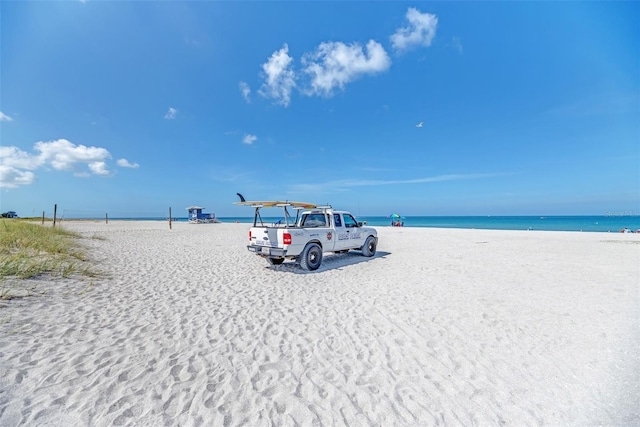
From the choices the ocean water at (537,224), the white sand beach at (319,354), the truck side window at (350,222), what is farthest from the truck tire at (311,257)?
the ocean water at (537,224)

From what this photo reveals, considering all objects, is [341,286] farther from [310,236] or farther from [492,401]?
[492,401]

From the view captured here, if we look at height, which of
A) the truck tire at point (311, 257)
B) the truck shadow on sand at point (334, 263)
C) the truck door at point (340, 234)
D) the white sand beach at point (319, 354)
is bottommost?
the white sand beach at point (319, 354)

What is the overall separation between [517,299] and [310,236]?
18.6 feet

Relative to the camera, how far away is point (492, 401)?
2.96 m

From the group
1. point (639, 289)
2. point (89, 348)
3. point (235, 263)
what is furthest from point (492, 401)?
point (235, 263)

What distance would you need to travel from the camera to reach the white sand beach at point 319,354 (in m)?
2.76

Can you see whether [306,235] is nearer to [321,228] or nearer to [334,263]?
[321,228]

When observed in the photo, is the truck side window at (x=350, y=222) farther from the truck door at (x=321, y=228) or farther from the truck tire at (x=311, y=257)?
the truck tire at (x=311, y=257)

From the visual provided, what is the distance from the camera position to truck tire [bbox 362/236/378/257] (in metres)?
11.5

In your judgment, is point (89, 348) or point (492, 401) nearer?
point (492, 401)

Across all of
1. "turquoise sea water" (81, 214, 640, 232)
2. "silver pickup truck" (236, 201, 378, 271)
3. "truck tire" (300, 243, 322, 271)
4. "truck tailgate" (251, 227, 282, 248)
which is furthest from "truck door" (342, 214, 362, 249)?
"turquoise sea water" (81, 214, 640, 232)

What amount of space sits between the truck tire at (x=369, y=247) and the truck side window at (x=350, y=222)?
1.05 metres

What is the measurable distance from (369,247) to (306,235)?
12.6 feet

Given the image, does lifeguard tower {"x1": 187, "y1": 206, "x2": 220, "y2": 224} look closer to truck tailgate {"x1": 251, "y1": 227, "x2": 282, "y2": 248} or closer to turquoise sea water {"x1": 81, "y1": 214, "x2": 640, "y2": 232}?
turquoise sea water {"x1": 81, "y1": 214, "x2": 640, "y2": 232}
